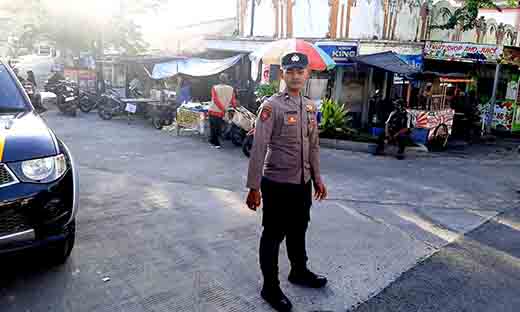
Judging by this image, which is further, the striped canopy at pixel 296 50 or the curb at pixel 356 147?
the striped canopy at pixel 296 50

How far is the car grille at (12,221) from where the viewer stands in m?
3.12

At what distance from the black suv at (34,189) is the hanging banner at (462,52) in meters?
12.3

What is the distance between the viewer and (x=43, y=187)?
3.27 m

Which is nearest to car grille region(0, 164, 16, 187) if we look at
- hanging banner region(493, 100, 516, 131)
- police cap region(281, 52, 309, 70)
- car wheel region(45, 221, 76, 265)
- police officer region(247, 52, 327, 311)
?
car wheel region(45, 221, 76, 265)

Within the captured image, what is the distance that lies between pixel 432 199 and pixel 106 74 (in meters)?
16.5

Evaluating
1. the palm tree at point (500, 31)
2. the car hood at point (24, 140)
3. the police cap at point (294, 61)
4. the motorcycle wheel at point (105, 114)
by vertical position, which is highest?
the palm tree at point (500, 31)

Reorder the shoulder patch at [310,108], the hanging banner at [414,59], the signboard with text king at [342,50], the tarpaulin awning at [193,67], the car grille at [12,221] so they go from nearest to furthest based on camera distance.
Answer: the car grille at [12,221]
the shoulder patch at [310,108]
the signboard with text king at [342,50]
the hanging banner at [414,59]
the tarpaulin awning at [193,67]

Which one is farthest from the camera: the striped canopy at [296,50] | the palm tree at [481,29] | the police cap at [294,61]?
the palm tree at [481,29]

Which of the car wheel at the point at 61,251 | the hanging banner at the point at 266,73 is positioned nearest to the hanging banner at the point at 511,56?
the hanging banner at the point at 266,73

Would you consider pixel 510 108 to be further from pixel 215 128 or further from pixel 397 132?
pixel 215 128

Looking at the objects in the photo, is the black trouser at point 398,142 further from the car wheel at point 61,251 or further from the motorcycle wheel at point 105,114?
the motorcycle wheel at point 105,114

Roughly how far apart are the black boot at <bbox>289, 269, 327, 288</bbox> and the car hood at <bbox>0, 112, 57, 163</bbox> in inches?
82.1

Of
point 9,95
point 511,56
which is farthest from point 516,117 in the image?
point 9,95

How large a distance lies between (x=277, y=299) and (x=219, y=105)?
23.3 feet
